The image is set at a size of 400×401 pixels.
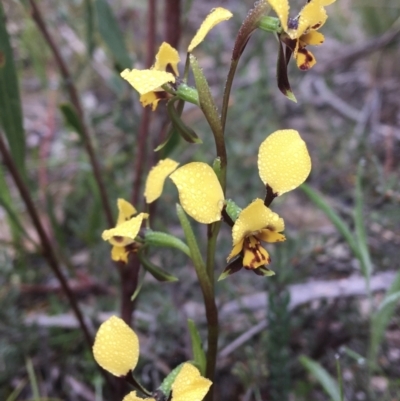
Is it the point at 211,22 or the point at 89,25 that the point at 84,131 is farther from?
the point at 211,22

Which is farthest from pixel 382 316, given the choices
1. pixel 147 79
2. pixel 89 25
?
pixel 89 25

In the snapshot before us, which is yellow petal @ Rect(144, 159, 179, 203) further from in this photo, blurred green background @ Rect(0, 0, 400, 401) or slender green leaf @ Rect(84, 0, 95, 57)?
slender green leaf @ Rect(84, 0, 95, 57)

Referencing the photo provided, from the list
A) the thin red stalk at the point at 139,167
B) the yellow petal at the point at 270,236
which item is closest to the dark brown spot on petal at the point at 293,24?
the yellow petal at the point at 270,236

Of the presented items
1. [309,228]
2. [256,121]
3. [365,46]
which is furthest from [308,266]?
[365,46]

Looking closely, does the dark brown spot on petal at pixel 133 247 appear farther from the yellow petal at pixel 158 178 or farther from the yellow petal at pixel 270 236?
the yellow petal at pixel 270 236

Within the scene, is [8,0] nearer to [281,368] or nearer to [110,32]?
[110,32]

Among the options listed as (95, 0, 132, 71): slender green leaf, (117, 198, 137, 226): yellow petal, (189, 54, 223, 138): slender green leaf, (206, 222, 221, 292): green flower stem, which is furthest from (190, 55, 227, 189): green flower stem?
(95, 0, 132, 71): slender green leaf
